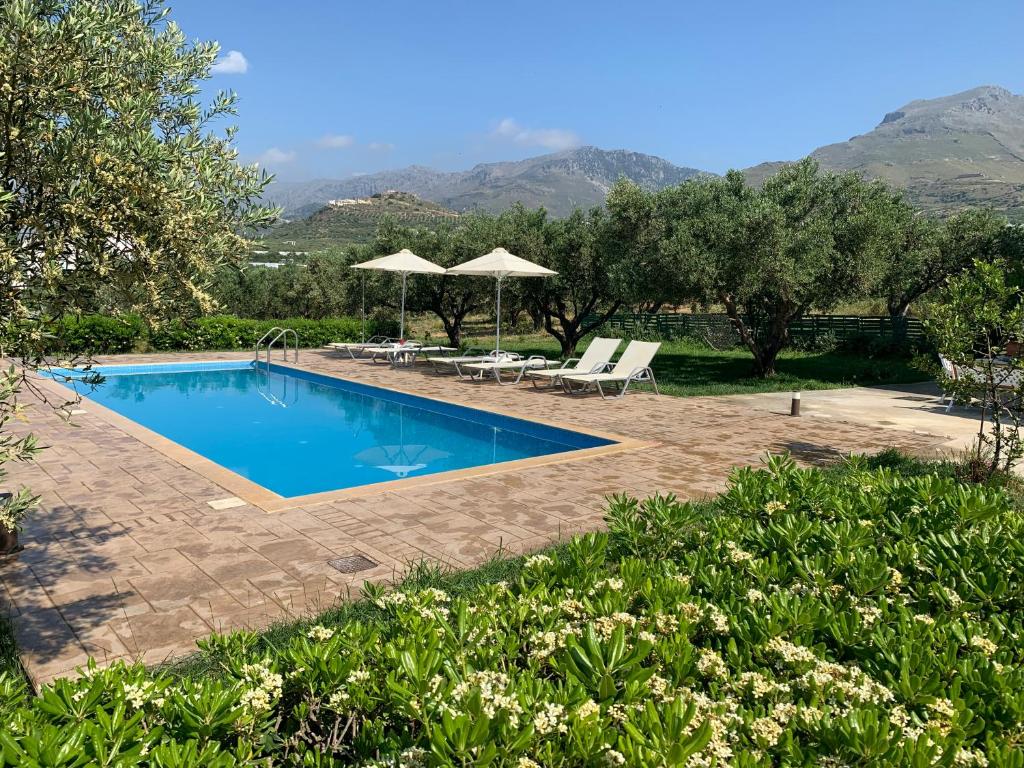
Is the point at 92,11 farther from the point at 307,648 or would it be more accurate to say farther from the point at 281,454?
the point at 281,454

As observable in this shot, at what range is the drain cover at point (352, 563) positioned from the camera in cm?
496

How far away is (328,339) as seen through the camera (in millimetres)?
23766

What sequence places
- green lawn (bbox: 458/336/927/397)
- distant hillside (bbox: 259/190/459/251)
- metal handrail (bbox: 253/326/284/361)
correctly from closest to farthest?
green lawn (bbox: 458/336/927/397) < metal handrail (bbox: 253/326/284/361) < distant hillside (bbox: 259/190/459/251)

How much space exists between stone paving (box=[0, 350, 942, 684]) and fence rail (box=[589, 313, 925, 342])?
1392 centimetres

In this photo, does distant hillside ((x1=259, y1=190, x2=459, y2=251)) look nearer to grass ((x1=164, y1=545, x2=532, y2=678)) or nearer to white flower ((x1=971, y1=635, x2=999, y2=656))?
grass ((x1=164, y1=545, x2=532, y2=678))

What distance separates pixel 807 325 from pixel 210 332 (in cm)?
1901

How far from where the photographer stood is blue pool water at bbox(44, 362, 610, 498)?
9.80 meters

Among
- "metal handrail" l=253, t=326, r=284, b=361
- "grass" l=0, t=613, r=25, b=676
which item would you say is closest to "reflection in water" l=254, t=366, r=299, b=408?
"metal handrail" l=253, t=326, r=284, b=361

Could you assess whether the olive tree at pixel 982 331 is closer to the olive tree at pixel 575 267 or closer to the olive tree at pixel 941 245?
the olive tree at pixel 575 267

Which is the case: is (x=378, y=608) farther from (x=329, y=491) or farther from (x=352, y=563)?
(x=329, y=491)

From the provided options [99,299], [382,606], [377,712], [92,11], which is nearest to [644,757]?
[377,712]

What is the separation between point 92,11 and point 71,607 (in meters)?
3.28

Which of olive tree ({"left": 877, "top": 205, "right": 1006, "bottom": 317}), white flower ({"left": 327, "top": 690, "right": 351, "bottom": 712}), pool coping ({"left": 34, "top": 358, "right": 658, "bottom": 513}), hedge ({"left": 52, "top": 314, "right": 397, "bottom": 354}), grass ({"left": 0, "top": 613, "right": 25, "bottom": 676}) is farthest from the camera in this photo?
olive tree ({"left": 877, "top": 205, "right": 1006, "bottom": 317})

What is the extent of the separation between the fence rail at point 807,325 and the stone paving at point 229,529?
13.9 metres
